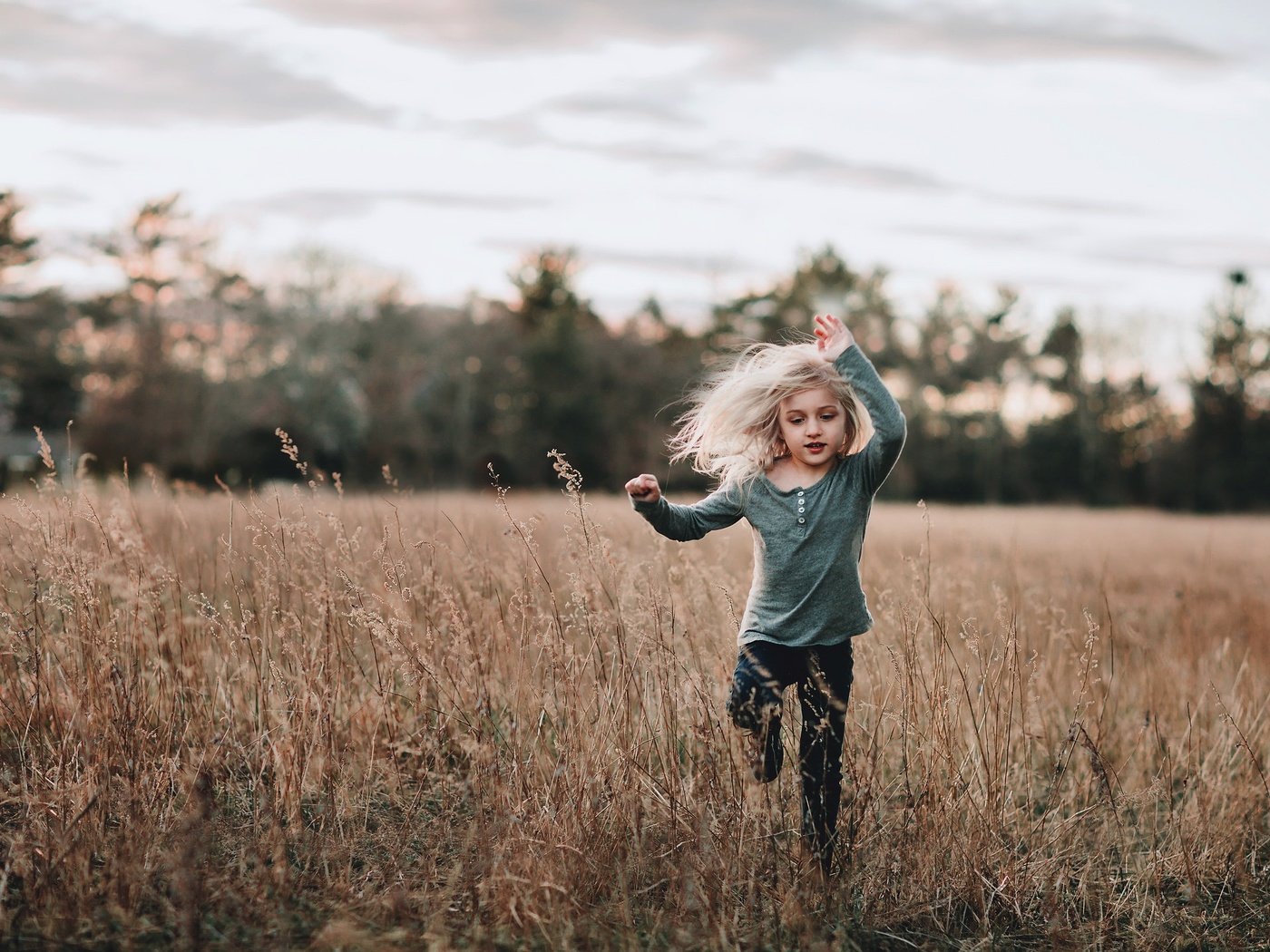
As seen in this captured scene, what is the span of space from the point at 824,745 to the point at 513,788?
3.27 ft

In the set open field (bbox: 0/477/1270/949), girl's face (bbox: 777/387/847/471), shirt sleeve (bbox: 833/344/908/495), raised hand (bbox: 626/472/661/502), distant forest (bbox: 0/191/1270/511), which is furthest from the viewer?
distant forest (bbox: 0/191/1270/511)

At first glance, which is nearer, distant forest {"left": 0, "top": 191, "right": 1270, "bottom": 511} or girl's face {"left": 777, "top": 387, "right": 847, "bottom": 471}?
girl's face {"left": 777, "top": 387, "right": 847, "bottom": 471}

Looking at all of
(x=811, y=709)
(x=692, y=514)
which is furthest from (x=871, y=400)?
(x=811, y=709)

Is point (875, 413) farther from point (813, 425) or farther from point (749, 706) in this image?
point (749, 706)

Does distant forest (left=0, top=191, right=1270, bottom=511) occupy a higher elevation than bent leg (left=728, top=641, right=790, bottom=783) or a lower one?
higher

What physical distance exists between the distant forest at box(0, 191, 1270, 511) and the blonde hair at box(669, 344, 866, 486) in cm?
1858

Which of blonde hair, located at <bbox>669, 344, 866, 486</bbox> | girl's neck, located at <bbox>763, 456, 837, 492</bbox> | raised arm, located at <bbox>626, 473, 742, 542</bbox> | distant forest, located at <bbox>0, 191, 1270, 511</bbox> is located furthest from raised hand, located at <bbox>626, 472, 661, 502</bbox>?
distant forest, located at <bbox>0, 191, 1270, 511</bbox>

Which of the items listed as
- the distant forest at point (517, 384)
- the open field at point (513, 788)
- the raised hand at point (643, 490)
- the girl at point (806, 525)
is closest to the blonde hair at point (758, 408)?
the girl at point (806, 525)

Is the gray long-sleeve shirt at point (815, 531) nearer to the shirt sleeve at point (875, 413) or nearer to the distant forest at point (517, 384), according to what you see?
the shirt sleeve at point (875, 413)

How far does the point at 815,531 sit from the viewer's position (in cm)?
312

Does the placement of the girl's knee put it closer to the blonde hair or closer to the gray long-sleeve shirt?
the gray long-sleeve shirt

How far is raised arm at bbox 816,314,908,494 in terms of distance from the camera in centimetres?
310

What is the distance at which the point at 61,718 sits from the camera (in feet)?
11.3

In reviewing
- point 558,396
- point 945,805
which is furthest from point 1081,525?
point 945,805
